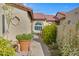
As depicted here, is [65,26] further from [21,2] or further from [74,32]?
[21,2]

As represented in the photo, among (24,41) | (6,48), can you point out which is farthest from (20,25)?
(6,48)

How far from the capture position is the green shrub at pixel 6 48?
13.9 ft

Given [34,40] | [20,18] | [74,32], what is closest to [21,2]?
[20,18]

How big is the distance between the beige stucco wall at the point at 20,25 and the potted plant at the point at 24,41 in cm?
6

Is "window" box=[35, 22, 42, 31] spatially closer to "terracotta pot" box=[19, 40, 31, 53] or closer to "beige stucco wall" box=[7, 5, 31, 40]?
"beige stucco wall" box=[7, 5, 31, 40]

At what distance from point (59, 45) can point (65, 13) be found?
0.44 m

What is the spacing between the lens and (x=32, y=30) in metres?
4.34

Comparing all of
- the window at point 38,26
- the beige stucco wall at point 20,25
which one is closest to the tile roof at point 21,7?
the beige stucco wall at point 20,25

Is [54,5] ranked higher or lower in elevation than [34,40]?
higher

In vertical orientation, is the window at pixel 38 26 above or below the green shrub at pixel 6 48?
above

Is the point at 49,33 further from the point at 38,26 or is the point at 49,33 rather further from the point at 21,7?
the point at 21,7

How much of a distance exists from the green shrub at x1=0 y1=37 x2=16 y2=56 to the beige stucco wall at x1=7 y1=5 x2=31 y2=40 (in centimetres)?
9

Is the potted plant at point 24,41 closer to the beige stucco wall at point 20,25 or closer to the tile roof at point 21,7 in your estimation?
the beige stucco wall at point 20,25

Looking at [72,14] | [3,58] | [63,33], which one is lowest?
[3,58]
